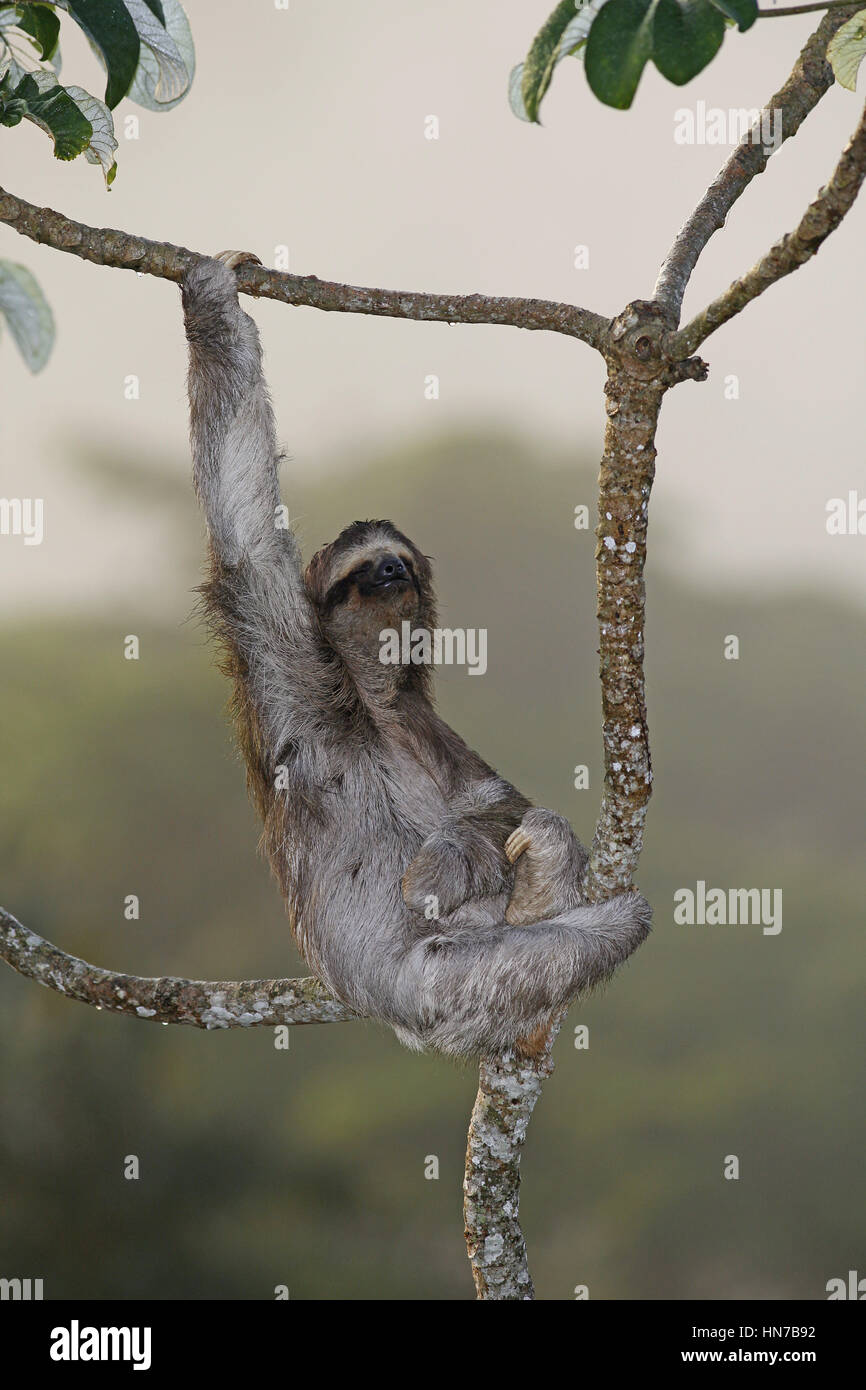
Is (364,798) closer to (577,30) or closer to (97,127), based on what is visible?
(97,127)

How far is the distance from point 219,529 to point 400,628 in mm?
871

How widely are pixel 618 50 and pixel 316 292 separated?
1585mm

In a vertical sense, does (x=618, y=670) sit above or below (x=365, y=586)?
below

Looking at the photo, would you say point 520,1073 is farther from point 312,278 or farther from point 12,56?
point 12,56

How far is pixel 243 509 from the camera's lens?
419cm

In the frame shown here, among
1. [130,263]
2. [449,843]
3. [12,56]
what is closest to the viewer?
[12,56]

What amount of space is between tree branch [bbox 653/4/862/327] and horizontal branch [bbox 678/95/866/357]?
60cm

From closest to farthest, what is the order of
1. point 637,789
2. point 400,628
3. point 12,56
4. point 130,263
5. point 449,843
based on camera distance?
point 12,56 < point 130,263 < point 637,789 < point 449,843 < point 400,628

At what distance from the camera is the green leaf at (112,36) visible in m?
2.61

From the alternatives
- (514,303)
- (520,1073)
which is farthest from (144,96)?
(520,1073)

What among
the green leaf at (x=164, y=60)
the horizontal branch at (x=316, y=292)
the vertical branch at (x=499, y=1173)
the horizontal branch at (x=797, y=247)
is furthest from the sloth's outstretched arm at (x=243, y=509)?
the vertical branch at (x=499, y=1173)

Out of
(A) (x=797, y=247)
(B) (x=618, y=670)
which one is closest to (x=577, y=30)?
(A) (x=797, y=247)

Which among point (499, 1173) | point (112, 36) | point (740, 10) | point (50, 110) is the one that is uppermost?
point (50, 110)

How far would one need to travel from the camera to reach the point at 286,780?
450cm
